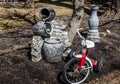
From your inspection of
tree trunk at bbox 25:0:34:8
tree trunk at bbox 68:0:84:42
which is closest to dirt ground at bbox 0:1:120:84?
tree trunk at bbox 68:0:84:42

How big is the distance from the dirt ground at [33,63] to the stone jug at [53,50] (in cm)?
20

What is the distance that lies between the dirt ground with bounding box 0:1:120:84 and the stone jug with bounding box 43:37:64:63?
199 millimetres

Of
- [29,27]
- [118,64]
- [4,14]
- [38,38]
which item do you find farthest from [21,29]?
[118,64]

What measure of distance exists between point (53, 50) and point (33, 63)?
0.68m

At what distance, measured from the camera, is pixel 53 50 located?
694 centimetres

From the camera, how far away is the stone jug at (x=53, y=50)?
6.93 metres

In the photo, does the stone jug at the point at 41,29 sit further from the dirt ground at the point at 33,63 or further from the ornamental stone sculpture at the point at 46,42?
the dirt ground at the point at 33,63

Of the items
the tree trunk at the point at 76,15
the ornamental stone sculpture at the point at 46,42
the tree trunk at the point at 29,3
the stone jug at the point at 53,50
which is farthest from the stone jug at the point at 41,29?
the tree trunk at the point at 29,3

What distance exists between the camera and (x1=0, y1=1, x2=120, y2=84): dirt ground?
21.3 ft

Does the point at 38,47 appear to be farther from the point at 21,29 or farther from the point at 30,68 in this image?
the point at 21,29

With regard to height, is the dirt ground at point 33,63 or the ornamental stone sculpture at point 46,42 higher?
the ornamental stone sculpture at point 46,42

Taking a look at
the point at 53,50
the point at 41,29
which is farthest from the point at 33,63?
the point at 41,29

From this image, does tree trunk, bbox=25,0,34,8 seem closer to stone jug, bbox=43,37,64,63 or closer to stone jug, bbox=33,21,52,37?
stone jug, bbox=33,21,52,37

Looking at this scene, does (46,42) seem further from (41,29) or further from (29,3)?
(29,3)
